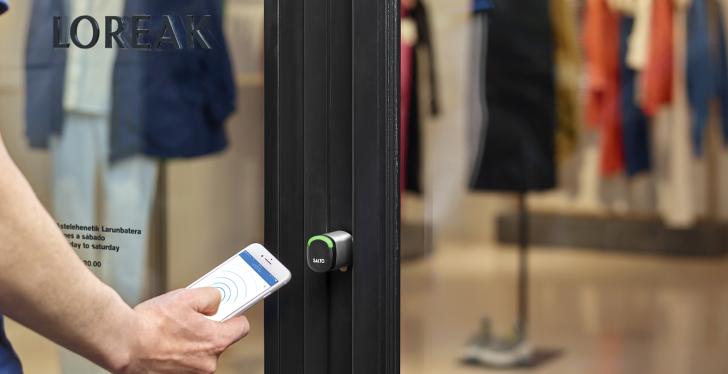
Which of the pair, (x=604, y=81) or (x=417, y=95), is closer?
(x=417, y=95)

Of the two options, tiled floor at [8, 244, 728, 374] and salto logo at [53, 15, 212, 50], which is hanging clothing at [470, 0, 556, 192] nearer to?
tiled floor at [8, 244, 728, 374]

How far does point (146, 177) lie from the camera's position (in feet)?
5.34

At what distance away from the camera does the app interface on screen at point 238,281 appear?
1.37m

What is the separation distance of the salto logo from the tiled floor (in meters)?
0.40

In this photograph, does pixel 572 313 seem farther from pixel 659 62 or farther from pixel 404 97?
pixel 404 97

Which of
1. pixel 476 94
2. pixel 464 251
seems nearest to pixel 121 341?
pixel 464 251

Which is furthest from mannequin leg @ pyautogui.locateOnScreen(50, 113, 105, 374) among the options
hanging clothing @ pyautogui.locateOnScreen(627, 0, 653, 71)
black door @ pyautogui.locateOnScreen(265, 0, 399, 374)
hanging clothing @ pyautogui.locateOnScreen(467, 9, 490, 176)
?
hanging clothing @ pyautogui.locateOnScreen(627, 0, 653, 71)

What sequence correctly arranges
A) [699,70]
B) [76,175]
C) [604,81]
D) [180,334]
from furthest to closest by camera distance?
1. [604,81]
2. [699,70]
3. [76,175]
4. [180,334]

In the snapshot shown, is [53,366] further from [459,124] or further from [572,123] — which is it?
[572,123]

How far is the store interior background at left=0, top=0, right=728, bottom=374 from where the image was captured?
5.13ft

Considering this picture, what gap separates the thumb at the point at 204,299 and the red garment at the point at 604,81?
765 millimetres

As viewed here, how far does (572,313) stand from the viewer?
78.3 inches

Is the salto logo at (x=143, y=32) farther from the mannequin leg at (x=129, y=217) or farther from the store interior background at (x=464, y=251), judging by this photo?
the mannequin leg at (x=129, y=217)

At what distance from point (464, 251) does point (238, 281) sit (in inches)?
19.8
